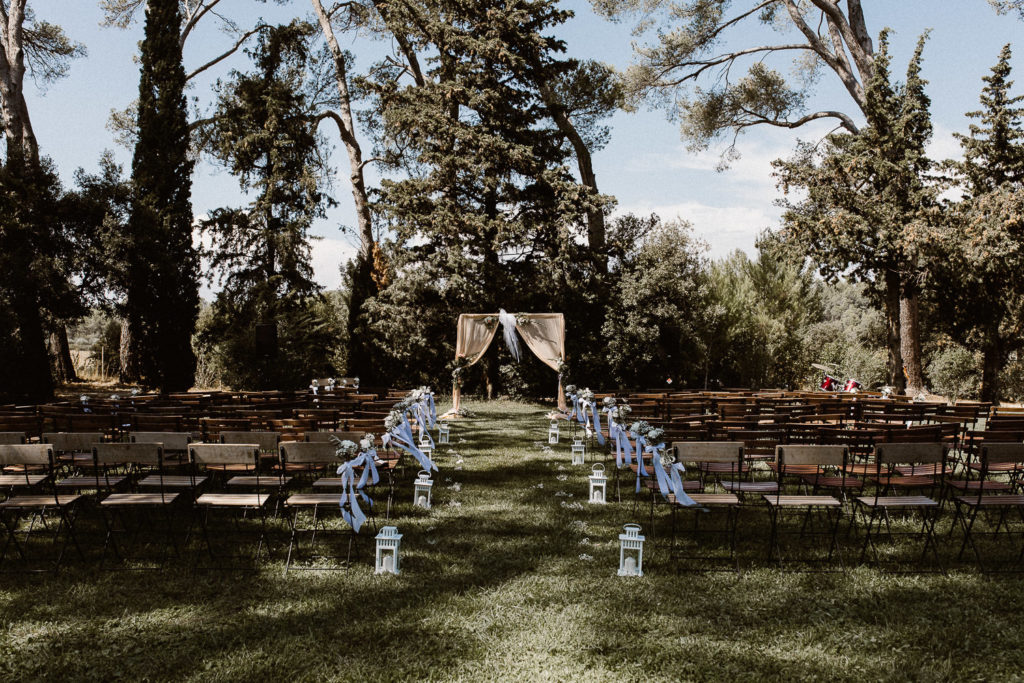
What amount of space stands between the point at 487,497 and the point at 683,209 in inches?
862

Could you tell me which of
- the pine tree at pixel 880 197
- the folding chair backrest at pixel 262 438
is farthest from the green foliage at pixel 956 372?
the folding chair backrest at pixel 262 438

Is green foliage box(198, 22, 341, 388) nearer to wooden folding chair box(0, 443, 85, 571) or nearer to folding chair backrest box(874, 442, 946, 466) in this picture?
wooden folding chair box(0, 443, 85, 571)

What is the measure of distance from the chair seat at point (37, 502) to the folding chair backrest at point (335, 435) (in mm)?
1900

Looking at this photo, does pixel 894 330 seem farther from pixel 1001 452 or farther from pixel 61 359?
pixel 61 359

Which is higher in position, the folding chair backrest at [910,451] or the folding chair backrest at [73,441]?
the folding chair backrest at [910,451]

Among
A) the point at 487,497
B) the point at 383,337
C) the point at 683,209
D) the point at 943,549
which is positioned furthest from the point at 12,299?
the point at 683,209

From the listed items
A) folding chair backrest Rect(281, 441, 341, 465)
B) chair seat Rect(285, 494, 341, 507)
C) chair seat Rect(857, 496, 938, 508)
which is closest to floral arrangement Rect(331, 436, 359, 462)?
folding chair backrest Rect(281, 441, 341, 465)

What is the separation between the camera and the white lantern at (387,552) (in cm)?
524

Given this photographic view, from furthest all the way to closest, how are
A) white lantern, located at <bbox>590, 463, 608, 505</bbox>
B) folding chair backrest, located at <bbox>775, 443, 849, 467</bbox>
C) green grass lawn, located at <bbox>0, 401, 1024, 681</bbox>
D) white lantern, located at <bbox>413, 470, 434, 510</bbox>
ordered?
white lantern, located at <bbox>590, 463, 608, 505</bbox>, white lantern, located at <bbox>413, 470, 434, 510</bbox>, folding chair backrest, located at <bbox>775, 443, 849, 467</bbox>, green grass lawn, located at <bbox>0, 401, 1024, 681</bbox>

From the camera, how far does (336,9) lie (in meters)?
26.6

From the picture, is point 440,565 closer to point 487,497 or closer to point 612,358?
point 487,497

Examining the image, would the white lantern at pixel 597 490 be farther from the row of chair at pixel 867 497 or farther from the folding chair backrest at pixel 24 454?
the folding chair backrest at pixel 24 454

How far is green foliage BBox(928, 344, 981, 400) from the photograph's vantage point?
2670 centimetres

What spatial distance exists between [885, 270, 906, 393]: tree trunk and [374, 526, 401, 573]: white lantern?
18763 millimetres
